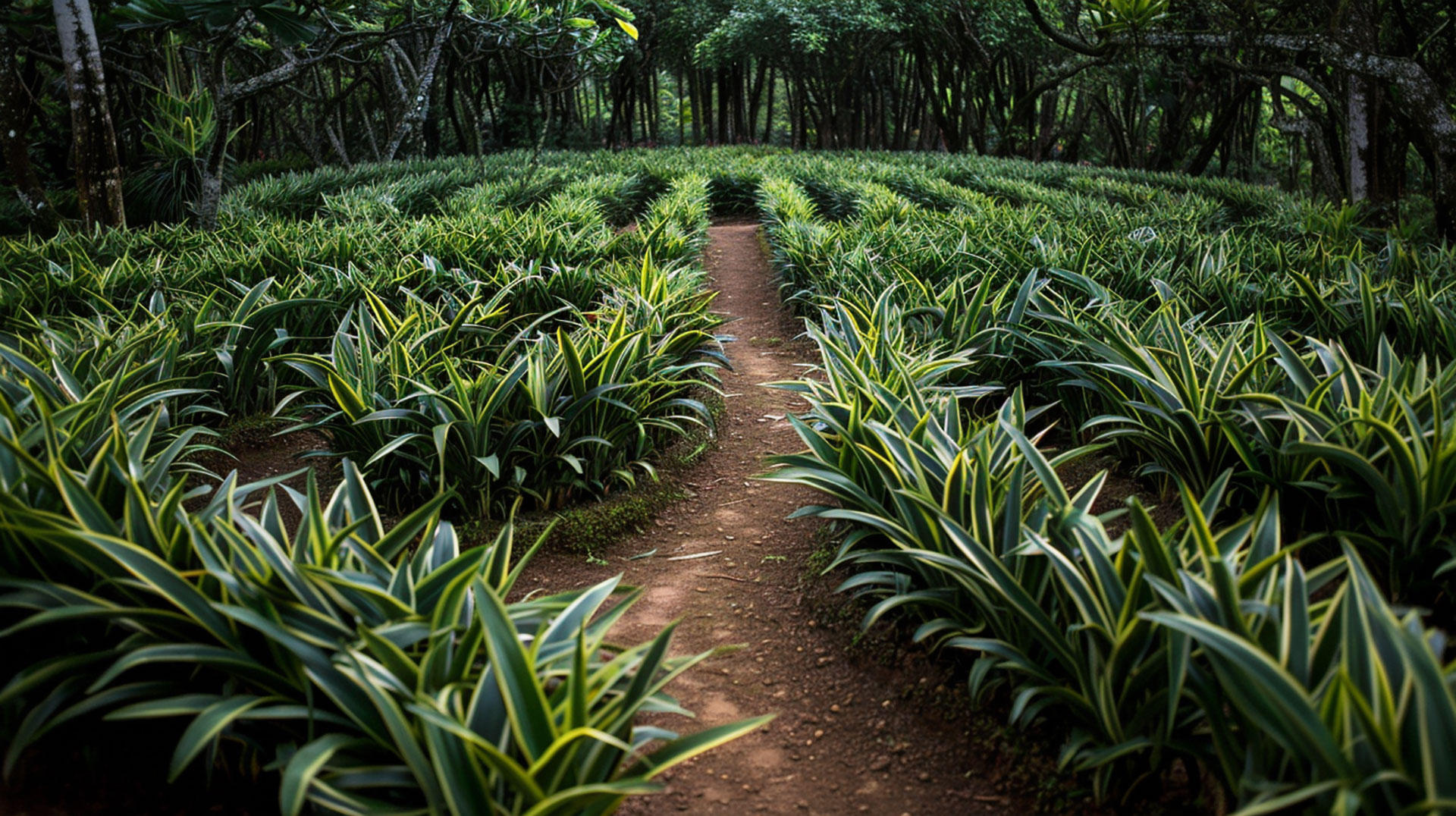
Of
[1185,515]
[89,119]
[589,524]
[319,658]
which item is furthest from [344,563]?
[89,119]

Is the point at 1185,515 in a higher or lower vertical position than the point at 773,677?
higher

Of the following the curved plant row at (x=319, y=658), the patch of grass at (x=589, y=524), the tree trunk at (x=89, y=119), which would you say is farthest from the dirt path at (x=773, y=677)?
the tree trunk at (x=89, y=119)

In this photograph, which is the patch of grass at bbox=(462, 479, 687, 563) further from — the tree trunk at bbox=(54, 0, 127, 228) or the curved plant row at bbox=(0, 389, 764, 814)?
the tree trunk at bbox=(54, 0, 127, 228)

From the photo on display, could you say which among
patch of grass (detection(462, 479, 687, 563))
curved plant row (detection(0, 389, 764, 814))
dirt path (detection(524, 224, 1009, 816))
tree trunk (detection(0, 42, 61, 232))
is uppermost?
tree trunk (detection(0, 42, 61, 232))

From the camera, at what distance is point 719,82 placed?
2098cm

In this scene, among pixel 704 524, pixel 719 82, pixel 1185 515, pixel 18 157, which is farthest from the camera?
pixel 719 82

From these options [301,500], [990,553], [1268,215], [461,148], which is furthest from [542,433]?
[461,148]

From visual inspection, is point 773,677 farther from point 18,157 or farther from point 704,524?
point 18,157

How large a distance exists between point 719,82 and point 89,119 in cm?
1705

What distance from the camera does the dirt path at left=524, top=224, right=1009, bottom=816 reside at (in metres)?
1.74

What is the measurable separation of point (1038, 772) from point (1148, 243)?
12.8ft

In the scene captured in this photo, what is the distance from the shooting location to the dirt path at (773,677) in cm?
174

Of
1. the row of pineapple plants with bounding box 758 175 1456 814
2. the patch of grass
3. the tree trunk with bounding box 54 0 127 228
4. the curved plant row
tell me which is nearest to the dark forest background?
A: the tree trunk with bounding box 54 0 127 228

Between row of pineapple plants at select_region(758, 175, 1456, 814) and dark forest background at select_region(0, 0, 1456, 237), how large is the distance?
4.03 m
